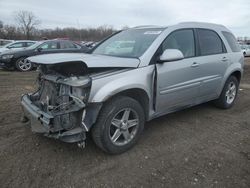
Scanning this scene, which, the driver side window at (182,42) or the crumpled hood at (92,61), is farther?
the driver side window at (182,42)

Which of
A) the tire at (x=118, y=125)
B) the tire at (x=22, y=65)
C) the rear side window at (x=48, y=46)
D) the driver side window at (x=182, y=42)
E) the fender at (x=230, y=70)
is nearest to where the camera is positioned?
the tire at (x=118, y=125)

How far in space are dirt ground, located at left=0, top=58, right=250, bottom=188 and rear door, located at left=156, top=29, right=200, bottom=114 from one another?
1.77ft

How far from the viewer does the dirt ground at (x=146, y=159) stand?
9.59ft

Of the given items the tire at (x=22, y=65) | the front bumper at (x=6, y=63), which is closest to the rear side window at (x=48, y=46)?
the tire at (x=22, y=65)

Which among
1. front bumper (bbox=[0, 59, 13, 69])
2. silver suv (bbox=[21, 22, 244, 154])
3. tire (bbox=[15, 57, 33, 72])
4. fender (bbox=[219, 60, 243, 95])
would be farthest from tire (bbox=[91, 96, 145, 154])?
front bumper (bbox=[0, 59, 13, 69])

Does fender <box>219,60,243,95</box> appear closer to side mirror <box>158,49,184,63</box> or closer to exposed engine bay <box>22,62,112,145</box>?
side mirror <box>158,49,184,63</box>

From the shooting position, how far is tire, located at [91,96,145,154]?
3217 millimetres

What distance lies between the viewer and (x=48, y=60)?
3146 mm

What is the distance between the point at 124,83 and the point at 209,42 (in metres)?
2.45

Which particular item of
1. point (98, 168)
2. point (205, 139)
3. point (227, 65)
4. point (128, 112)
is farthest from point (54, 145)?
point (227, 65)

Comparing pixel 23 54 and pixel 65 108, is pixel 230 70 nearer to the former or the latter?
pixel 65 108

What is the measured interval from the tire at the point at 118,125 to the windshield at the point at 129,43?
827mm

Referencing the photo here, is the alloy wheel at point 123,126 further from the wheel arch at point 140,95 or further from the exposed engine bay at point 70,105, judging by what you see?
the exposed engine bay at point 70,105

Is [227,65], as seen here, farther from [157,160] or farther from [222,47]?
[157,160]
